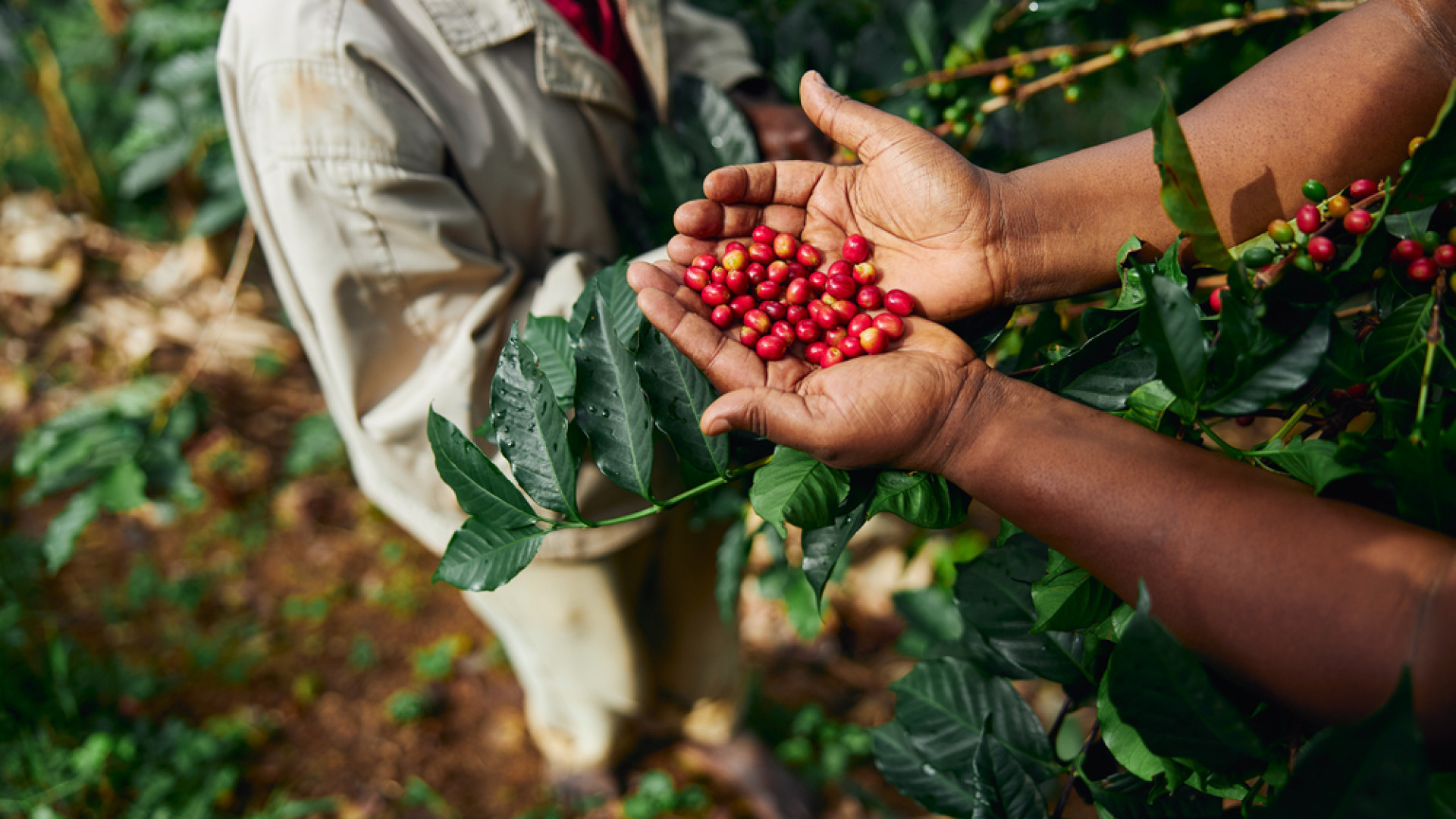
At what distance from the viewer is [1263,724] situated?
790 mm

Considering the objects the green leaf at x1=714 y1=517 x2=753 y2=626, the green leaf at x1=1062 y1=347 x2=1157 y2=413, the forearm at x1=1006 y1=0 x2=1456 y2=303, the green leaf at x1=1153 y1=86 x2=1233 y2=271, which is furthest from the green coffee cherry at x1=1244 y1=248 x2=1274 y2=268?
the green leaf at x1=714 y1=517 x2=753 y2=626

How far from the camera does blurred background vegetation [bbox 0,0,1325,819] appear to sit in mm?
1621

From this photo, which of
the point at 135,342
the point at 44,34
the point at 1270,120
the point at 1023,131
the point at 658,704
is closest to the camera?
the point at 1270,120

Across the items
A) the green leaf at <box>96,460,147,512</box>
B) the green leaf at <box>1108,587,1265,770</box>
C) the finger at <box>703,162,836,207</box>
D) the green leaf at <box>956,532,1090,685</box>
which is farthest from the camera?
the green leaf at <box>96,460,147,512</box>

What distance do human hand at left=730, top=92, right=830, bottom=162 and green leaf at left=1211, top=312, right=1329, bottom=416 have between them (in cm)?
116

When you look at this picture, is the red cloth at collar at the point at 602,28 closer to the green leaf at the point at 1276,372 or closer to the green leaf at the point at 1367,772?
the green leaf at the point at 1276,372

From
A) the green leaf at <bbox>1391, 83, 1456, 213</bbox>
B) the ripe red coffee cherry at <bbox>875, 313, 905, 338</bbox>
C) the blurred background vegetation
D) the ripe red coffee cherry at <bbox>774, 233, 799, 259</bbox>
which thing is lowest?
the blurred background vegetation

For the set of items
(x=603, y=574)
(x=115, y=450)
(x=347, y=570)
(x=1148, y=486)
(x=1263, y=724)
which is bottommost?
(x=347, y=570)

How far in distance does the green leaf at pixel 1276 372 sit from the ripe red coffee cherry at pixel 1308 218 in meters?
0.20

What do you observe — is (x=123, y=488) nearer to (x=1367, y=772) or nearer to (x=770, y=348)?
(x=770, y=348)

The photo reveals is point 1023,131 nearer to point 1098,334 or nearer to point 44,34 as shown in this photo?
point 1098,334

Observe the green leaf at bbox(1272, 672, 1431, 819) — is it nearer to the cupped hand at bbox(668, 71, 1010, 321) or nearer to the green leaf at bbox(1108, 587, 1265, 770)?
the green leaf at bbox(1108, 587, 1265, 770)

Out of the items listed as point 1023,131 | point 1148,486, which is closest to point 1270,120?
point 1148,486

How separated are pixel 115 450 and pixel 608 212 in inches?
49.8
